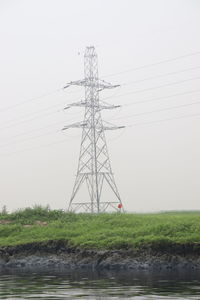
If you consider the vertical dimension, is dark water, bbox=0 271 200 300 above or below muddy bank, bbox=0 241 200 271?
below

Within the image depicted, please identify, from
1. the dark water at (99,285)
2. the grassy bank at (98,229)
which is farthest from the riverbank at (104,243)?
the dark water at (99,285)

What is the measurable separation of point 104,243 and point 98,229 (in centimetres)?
492

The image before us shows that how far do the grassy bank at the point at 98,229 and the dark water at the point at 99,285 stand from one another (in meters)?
4.11

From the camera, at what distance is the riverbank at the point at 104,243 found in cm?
3102

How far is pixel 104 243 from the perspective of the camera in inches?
1335

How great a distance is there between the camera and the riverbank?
31016 millimetres

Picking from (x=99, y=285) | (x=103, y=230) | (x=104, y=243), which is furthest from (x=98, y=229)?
(x=99, y=285)

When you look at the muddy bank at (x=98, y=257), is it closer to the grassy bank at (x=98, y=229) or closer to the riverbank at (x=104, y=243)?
the riverbank at (x=104, y=243)

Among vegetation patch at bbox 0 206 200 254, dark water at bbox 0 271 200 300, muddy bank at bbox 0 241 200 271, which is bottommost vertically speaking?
dark water at bbox 0 271 200 300

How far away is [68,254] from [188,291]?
14814 mm

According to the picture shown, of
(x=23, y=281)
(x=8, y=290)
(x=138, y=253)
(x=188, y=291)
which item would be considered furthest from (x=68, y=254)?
(x=188, y=291)

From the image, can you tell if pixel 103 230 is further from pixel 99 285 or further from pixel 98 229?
pixel 99 285

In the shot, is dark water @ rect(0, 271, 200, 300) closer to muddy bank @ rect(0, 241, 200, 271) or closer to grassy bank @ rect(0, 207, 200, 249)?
muddy bank @ rect(0, 241, 200, 271)

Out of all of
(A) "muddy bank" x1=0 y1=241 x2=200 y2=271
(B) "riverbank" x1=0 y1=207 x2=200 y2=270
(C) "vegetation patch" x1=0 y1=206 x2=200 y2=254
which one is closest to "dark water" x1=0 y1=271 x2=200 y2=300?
(A) "muddy bank" x1=0 y1=241 x2=200 y2=271
